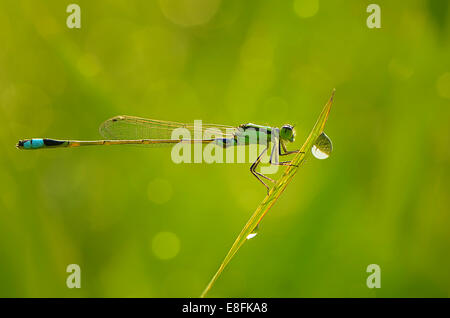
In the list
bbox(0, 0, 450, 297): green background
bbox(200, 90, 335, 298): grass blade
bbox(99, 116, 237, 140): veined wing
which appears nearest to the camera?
bbox(200, 90, 335, 298): grass blade

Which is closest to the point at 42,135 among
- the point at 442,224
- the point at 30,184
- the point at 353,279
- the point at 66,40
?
the point at 30,184

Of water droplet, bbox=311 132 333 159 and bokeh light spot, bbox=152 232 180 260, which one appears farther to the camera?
bokeh light spot, bbox=152 232 180 260

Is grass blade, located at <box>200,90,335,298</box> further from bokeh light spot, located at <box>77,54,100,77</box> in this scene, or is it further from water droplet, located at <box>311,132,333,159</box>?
bokeh light spot, located at <box>77,54,100,77</box>

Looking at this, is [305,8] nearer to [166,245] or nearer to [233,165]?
Answer: [233,165]

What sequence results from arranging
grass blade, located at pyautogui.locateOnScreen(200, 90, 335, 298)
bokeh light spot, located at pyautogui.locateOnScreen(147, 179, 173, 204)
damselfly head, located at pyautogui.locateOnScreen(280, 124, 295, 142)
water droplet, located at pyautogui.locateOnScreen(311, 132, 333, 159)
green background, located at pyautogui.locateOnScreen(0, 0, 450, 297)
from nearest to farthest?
grass blade, located at pyautogui.locateOnScreen(200, 90, 335, 298)
water droplet, located at pyautogui.locateOnScreen(311, 132, 333, 159)
green background, located at pyautogui.locateOnScreen(0, 0, 450, 297)
bokeh light spot, located at pyautogui.locateOnScreen(147, 179, 173, 204)
damselfly head, located at pyautogui.locateOnScreen(280, 124, 295, 142)

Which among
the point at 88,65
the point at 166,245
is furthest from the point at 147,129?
the point at 166,245

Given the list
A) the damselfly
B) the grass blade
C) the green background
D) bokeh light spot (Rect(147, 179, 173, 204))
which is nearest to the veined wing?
the damselfly

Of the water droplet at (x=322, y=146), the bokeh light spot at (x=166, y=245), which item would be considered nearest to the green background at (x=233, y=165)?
the bokeh light spot at (x=166, y=245)
